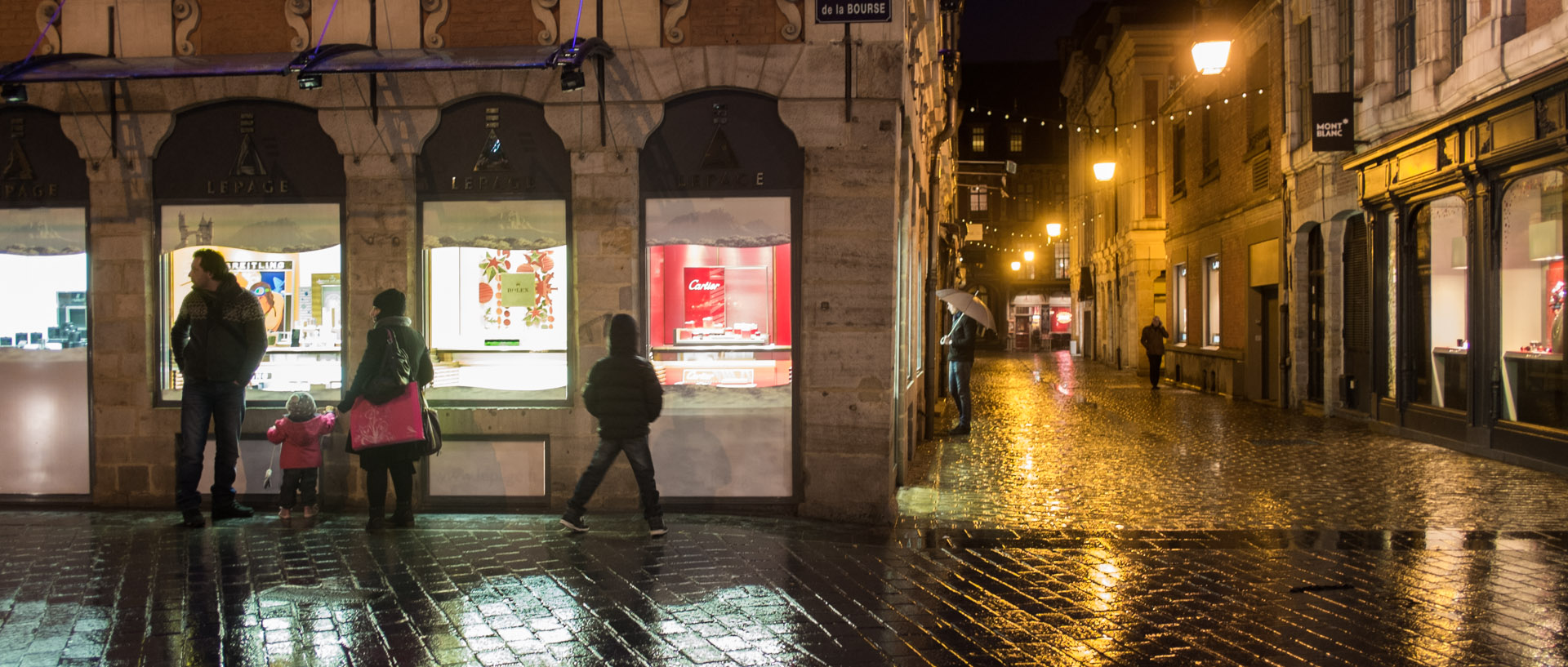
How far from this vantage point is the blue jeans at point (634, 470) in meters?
7.55

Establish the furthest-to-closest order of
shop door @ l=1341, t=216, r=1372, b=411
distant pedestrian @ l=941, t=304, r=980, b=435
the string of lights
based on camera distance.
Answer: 1. the string of lights
2. shop door @ l=1341, t=216, r=1372, b=411
3. distant pedestrian @ l=941, t=304, r=980, b=435

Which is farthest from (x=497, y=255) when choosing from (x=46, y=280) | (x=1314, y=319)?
(x=1314, y=319)

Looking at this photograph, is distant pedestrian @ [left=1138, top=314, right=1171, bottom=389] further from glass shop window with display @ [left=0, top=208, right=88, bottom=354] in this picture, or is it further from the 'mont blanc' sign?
glass shop window with display @ [left=0, top=208, right=88, bottom=354]

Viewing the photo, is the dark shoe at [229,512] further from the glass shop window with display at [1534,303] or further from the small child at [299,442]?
the glass shop window with display at [1534,303]

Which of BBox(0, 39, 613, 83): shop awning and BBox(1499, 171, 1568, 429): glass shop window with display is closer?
BBox(0, 39, 613, 83): shop awning

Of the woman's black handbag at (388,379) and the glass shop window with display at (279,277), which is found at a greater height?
the glass shop window with display at (279,277)

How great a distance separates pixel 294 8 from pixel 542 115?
2112 millimetres

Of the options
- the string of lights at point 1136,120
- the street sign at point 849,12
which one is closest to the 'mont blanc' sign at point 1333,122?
the string of lights at point 1136,120

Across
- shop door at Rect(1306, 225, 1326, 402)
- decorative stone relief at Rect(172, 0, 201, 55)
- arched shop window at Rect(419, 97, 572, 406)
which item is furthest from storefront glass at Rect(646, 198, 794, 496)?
shop door at Rect(1306, 225, 1326, 402)

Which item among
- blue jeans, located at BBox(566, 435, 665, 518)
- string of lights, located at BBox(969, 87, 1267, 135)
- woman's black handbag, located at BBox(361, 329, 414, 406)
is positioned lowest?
blue jeans, located at BBox(566, 435, 665, 518)

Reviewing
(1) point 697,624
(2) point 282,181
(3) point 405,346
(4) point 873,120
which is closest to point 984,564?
(1) point 697,624

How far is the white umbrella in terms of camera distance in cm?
1434

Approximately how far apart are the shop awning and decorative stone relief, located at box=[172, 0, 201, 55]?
305mm

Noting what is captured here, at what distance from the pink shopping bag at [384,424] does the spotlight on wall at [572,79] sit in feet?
7.70
